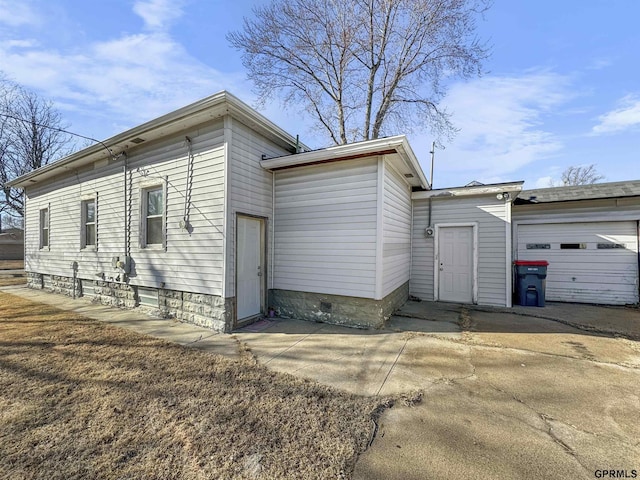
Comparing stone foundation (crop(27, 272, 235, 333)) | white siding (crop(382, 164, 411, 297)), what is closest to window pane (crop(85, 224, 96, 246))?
stone foundation (crop(27, 272, 235, 333))

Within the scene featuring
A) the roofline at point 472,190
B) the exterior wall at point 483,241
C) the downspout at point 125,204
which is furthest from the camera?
the exterior wall at point 483,241

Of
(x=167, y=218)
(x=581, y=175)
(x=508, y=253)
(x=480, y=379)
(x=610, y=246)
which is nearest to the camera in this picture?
(x=480, y=379)

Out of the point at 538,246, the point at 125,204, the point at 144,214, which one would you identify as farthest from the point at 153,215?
the point at 538,246

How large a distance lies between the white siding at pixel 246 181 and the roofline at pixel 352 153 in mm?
288

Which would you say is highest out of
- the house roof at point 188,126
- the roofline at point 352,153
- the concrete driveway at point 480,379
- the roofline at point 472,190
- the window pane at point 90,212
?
the house roof at point 188,126

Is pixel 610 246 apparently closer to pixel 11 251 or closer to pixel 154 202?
pixel 154 202

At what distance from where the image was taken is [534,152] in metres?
12.6

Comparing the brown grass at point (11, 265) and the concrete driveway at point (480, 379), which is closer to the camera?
the concrete driveway at point (480, 379)

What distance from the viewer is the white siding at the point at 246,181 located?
15.9ft

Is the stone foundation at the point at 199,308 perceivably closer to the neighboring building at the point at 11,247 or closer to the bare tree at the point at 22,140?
the bare tree at the point at 22,140

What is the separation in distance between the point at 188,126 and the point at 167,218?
190cm

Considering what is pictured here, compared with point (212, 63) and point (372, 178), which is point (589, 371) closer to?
point (372, 178)

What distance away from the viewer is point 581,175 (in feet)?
85.6

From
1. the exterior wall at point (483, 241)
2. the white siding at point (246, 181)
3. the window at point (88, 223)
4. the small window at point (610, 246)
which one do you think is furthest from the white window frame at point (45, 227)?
the small window at point (610, 246)
